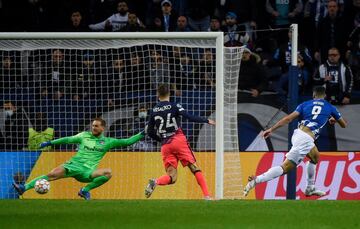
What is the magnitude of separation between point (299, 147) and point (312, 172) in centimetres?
91

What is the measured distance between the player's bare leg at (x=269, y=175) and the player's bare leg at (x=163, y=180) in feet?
4.03

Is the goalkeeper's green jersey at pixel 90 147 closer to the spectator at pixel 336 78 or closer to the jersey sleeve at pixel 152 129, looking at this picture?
the jersey sleeve at pixel 152 129

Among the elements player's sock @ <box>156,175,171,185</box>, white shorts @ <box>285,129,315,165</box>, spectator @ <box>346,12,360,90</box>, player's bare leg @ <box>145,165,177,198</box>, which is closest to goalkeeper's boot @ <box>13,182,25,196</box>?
player's bare leg @ <box>145,165,177,198</box>

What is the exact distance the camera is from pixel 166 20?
2186 cm

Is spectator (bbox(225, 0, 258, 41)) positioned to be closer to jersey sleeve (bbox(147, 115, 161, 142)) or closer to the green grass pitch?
jersey sleeve (bbox(147, 115, 161, 142))

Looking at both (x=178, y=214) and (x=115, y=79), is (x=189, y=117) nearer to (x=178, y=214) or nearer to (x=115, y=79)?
(x=115, y=79)

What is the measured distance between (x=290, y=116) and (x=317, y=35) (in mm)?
4609

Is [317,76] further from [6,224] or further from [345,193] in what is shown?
[6,224]

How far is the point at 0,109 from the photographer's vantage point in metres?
19.1

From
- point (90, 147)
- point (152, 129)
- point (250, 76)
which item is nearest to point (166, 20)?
point (250, 76)

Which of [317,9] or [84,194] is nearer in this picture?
[84,194]

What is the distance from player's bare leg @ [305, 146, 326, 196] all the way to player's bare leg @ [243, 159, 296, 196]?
77 cm

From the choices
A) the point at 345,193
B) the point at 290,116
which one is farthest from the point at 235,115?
the point at 345,193

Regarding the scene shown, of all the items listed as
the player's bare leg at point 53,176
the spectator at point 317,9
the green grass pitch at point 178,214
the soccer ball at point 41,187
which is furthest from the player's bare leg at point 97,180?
the spectator at point 317,9
